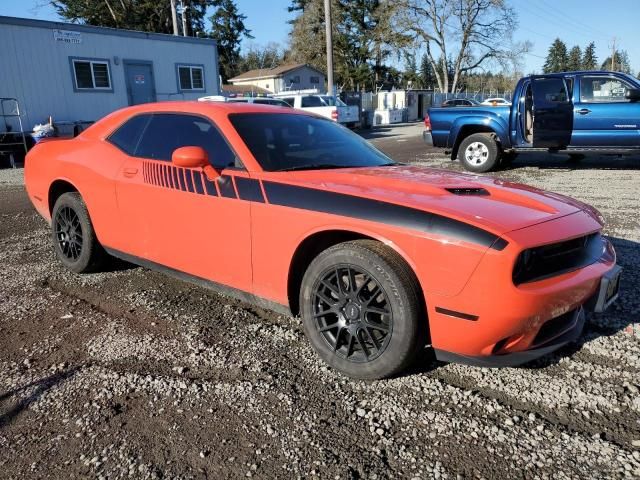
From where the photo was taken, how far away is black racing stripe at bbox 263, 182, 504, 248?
7.72ft

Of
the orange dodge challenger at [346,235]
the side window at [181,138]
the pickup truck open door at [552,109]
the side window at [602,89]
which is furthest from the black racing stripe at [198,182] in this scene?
the side window at [602,89]

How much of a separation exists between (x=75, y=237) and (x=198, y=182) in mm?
1808

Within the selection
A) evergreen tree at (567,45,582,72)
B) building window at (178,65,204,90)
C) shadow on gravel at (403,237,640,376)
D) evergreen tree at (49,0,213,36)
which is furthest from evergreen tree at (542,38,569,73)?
shadow on gravel at (403,237,640,376)

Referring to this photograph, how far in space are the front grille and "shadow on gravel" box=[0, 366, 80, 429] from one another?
8.00 ft

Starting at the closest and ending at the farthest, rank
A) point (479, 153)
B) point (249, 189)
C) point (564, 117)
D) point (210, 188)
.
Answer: point (249, 189)
point (210, 188)
point (564, 117)
point (479, 153)

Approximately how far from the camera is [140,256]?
3.91m

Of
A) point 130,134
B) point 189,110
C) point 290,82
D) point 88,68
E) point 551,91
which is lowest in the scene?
point 130,134

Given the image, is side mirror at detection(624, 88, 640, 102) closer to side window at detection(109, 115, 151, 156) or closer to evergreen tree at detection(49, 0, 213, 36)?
side window at detection(109, 115, 151, 156)

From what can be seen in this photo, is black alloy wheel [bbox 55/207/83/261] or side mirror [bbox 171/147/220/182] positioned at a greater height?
side mirror [bbox 171/147/220/182]

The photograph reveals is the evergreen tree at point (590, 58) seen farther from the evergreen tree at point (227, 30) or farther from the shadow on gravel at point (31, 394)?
the shadow on gravel at point (31, 394)

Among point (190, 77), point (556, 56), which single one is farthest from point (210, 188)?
point (556, 56)

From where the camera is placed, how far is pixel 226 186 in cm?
320

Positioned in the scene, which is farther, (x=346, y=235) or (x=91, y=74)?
(x=91, y=74)

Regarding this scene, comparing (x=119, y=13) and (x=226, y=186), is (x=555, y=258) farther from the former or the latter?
(x=119, y=13)
